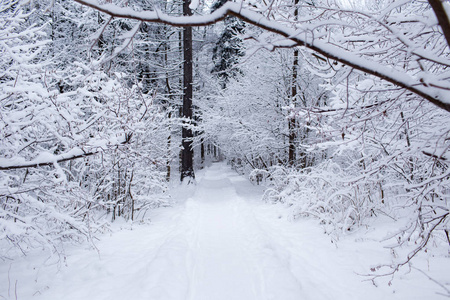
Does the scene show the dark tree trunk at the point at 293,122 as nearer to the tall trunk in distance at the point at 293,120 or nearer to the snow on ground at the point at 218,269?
the tall trunk in distance at the point at 293,120

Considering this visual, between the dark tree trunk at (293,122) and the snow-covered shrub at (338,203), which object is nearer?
the snow-covered shrub at (338,203)

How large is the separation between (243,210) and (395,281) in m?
4.87

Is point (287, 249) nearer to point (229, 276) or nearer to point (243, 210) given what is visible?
point (229, 276)

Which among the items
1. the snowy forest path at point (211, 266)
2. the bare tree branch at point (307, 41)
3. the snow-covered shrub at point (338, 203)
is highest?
the bare tree branch at point (307, 41)

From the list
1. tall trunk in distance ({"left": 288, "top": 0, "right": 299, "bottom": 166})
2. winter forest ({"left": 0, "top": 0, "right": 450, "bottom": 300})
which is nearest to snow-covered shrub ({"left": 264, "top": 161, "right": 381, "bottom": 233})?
winter forest ({"left": 0, "top": 0, "right": 450, "bottom": 300})

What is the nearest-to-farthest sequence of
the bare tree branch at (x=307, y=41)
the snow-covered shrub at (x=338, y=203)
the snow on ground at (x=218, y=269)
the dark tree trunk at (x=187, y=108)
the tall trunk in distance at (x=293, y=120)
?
the bare tree branch at (x=307, y=41)
the snow on ground at (x=218, y=269)
the snow-covered shrub at (x=338, y=203)
the tall trunk in distance at (x=293, y=120)
the dark tree trunk at (x=187, y=108)

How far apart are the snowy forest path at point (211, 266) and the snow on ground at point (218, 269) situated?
0.04 ft

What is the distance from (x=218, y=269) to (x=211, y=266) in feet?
0.50

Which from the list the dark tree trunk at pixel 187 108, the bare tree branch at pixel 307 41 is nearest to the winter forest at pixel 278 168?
the bare tree branch at pixel 307 41

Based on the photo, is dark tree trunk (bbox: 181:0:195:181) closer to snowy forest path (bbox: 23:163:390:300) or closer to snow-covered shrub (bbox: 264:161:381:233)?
snowy forest path (bbox: 23:163:390:300)

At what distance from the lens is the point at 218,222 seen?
683 cm

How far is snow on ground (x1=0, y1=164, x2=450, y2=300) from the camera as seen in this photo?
3.14m

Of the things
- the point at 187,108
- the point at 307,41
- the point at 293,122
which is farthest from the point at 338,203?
the point at 187,108

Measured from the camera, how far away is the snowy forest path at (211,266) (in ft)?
10.6
